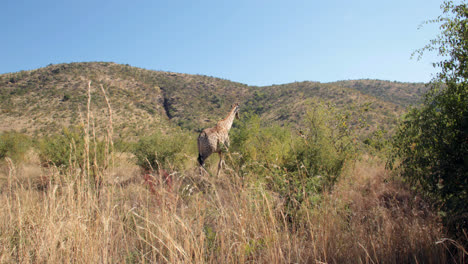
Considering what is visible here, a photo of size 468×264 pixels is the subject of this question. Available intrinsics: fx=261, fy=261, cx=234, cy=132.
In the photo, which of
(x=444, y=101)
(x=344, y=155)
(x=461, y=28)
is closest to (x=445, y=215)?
(x=444, y=101)

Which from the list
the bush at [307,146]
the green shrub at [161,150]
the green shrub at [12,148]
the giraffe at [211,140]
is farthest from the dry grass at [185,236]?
the green shrub at [12,148]

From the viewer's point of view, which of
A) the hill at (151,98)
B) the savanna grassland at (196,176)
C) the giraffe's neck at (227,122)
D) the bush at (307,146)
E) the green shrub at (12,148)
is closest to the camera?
the savanna grassland at (196,176)

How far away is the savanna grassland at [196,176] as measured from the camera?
88.4 inches

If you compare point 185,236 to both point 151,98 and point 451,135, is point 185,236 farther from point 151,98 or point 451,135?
point 151,98

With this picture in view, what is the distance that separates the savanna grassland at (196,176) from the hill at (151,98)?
27cm

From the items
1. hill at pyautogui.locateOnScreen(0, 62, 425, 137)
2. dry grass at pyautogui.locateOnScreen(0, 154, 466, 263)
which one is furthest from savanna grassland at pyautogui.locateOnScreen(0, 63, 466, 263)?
hill at pyautogui.locateOnScreen(0, 62, 425, 137)

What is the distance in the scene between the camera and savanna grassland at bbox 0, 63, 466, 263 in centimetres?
225

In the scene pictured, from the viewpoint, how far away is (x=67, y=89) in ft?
118

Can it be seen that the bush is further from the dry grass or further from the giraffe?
the dry grass

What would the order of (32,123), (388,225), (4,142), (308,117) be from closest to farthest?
(388,225), (308,117), (4,142), (32,123)

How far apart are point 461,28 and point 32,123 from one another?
3448cm

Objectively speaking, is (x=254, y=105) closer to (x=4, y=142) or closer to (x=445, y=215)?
(x=4, y=142)

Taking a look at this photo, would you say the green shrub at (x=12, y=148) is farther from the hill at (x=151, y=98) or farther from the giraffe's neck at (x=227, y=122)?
the hill at (x=151, y=98)

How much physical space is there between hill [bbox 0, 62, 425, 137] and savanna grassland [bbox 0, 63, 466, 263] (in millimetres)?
271
